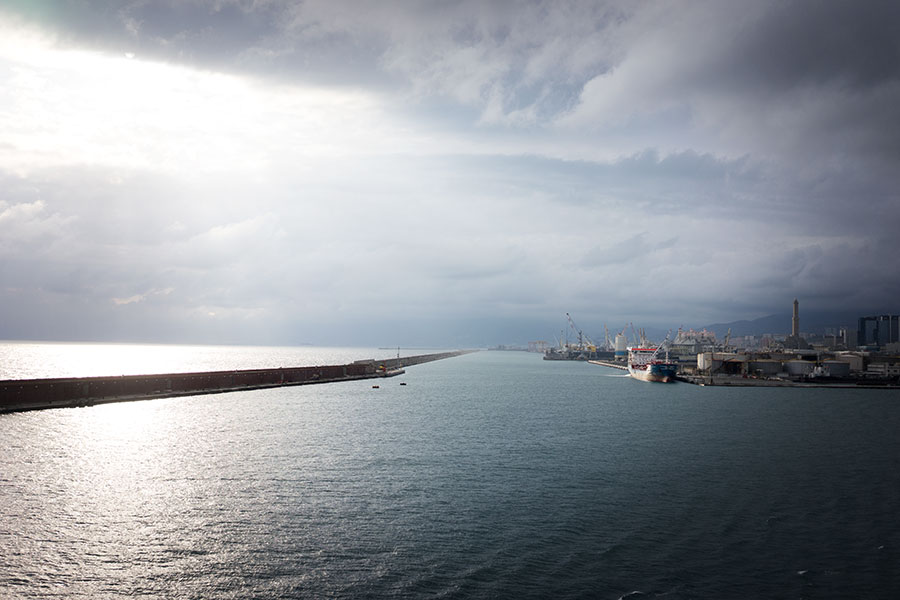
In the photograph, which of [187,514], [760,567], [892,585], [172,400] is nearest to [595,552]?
[760,567]

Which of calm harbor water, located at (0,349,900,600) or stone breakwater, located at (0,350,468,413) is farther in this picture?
stone breakwater, located at (0,350,468,413)

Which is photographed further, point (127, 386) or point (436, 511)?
point (127, 386)

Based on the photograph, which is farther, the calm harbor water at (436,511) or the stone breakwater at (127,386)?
the stone breakwater at (127,386)

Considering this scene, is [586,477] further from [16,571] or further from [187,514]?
[16,571]

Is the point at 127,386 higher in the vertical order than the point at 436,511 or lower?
higher
